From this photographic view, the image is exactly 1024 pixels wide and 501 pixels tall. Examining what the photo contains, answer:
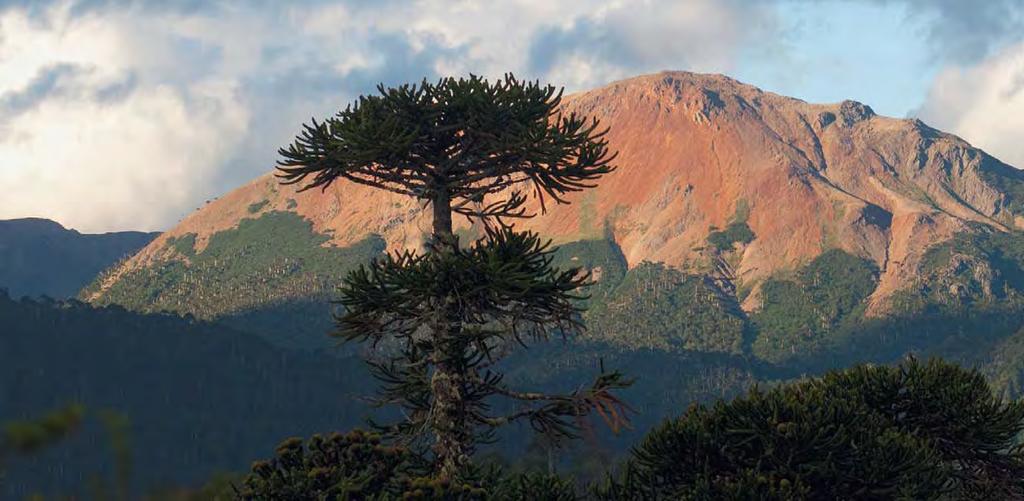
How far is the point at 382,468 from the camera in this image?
16.5 meters

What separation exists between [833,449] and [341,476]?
45.0 feet

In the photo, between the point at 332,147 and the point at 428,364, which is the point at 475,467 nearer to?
the point at 428,364

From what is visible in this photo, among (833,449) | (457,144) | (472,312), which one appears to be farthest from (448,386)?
(833,449)

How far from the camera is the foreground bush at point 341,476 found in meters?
15.8

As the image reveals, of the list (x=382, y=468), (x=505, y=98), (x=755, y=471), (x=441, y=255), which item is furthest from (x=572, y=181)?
(x=382, y=468)

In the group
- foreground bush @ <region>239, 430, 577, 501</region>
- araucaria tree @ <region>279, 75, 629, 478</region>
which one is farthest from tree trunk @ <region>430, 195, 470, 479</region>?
Answer: foreground bush @ <region>239, 430, 577, 501</region>

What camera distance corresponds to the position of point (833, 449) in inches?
1008

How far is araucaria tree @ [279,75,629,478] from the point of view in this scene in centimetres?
2258

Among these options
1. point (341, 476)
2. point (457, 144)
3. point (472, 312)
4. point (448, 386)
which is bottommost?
point (341, 476)

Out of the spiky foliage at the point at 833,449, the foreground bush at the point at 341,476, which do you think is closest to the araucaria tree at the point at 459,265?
the spiky foliage at the point at 833,449

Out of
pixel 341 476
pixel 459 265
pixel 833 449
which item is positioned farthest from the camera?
pixel 833 449

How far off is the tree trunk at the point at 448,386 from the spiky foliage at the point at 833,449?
15.5 ft

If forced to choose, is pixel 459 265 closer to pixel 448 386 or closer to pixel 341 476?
pixel 448 386

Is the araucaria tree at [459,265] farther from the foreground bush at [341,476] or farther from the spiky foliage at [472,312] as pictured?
the foreground bush at [341,476]
